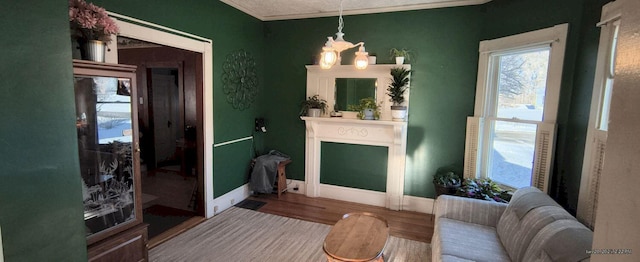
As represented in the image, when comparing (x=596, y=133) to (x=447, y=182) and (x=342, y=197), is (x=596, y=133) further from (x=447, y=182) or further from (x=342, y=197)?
(x=342, y=197)

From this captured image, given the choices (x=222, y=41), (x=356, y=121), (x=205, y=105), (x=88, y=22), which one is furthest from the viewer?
(x=356, y=121)

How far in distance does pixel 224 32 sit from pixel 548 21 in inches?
138

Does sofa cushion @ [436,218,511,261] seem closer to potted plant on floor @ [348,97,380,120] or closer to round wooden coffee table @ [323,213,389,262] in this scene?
round wooden coffee table @ [323,213,389,262]

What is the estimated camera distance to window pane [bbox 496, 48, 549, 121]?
2.90m

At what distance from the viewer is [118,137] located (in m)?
2.23

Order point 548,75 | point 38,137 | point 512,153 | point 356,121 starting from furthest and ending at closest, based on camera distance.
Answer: point 356,121
point 512,153
point 548,75
point 38,137

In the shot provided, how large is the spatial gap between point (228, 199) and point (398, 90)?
271 centimetres

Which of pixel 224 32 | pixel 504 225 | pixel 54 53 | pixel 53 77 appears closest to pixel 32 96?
pixel 53 77

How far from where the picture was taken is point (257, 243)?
10.2 ft

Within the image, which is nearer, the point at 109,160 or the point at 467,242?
the point at 109,160

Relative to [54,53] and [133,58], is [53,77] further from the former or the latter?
[133,58]

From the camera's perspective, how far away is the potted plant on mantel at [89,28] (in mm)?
1934

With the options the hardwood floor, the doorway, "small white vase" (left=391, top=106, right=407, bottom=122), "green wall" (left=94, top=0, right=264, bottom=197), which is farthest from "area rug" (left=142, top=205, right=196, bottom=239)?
"small white vase" (left=391, top=106, right=407, bottom=122)

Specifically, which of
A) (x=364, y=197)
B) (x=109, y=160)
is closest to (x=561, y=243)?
(x=364, y=197)
